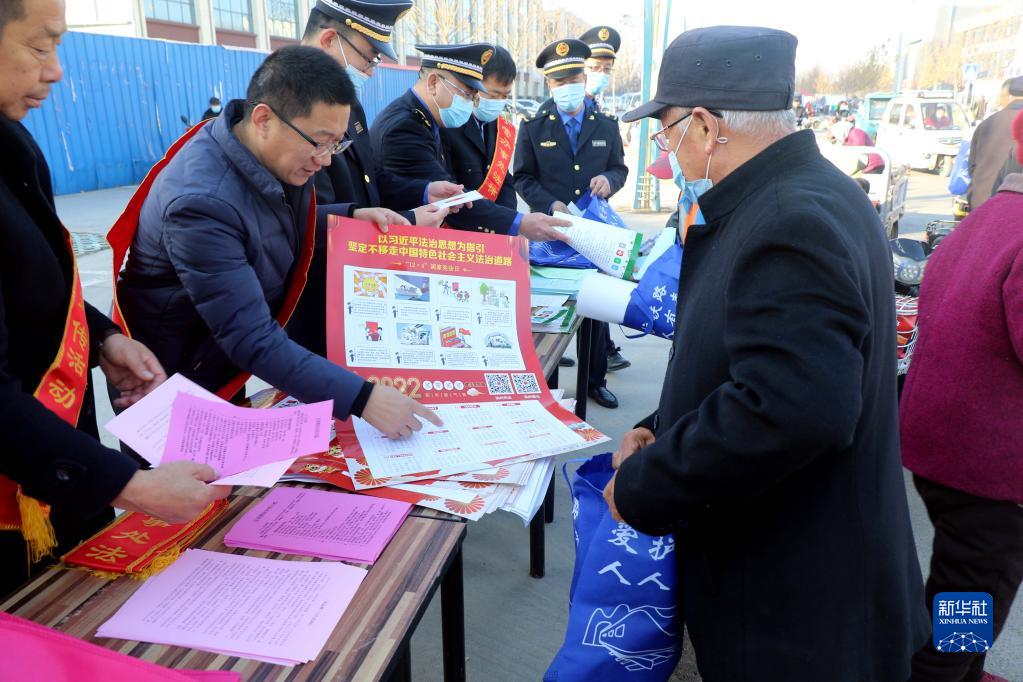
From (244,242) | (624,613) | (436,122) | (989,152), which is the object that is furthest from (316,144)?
(989,152)

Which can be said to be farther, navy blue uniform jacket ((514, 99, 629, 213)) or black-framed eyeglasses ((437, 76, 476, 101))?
navy blue uniform jacket ((514, 99, 629, 213))

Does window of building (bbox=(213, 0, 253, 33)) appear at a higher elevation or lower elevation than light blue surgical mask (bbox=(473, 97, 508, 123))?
higher

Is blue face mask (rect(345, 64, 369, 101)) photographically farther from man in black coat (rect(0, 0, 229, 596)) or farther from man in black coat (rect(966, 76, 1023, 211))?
man in black coat (rect(966, 76, 1023, 211))

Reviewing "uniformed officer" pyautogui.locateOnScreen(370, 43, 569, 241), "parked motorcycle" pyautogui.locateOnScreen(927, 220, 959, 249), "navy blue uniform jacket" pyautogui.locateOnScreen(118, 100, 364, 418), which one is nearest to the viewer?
"navy blue uniform jacket" pyautogui.locateOnScreen(118, 100, 364, 418)

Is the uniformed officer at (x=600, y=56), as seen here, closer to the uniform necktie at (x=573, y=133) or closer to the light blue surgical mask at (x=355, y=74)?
the uniform necktie at (x=573, y=133)

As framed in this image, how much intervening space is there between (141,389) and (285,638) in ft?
2.46


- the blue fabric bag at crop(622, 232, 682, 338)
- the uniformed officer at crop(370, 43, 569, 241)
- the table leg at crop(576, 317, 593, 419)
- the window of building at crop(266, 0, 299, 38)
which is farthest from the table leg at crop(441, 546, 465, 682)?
the window of building at crop(266, 0, 299, 38)

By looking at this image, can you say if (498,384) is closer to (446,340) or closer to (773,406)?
(446,340)

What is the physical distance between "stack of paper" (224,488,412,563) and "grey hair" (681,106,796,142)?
2.86 ft

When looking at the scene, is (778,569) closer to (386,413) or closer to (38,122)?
(386,413)

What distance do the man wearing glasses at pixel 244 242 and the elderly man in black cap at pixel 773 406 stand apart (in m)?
0.65

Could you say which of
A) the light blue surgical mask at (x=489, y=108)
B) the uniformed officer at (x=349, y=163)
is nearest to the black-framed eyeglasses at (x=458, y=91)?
the light blue surgical mask at (x=489, y=108)

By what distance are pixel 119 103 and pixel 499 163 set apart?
11050mm

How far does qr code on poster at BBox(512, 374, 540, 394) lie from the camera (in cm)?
182
